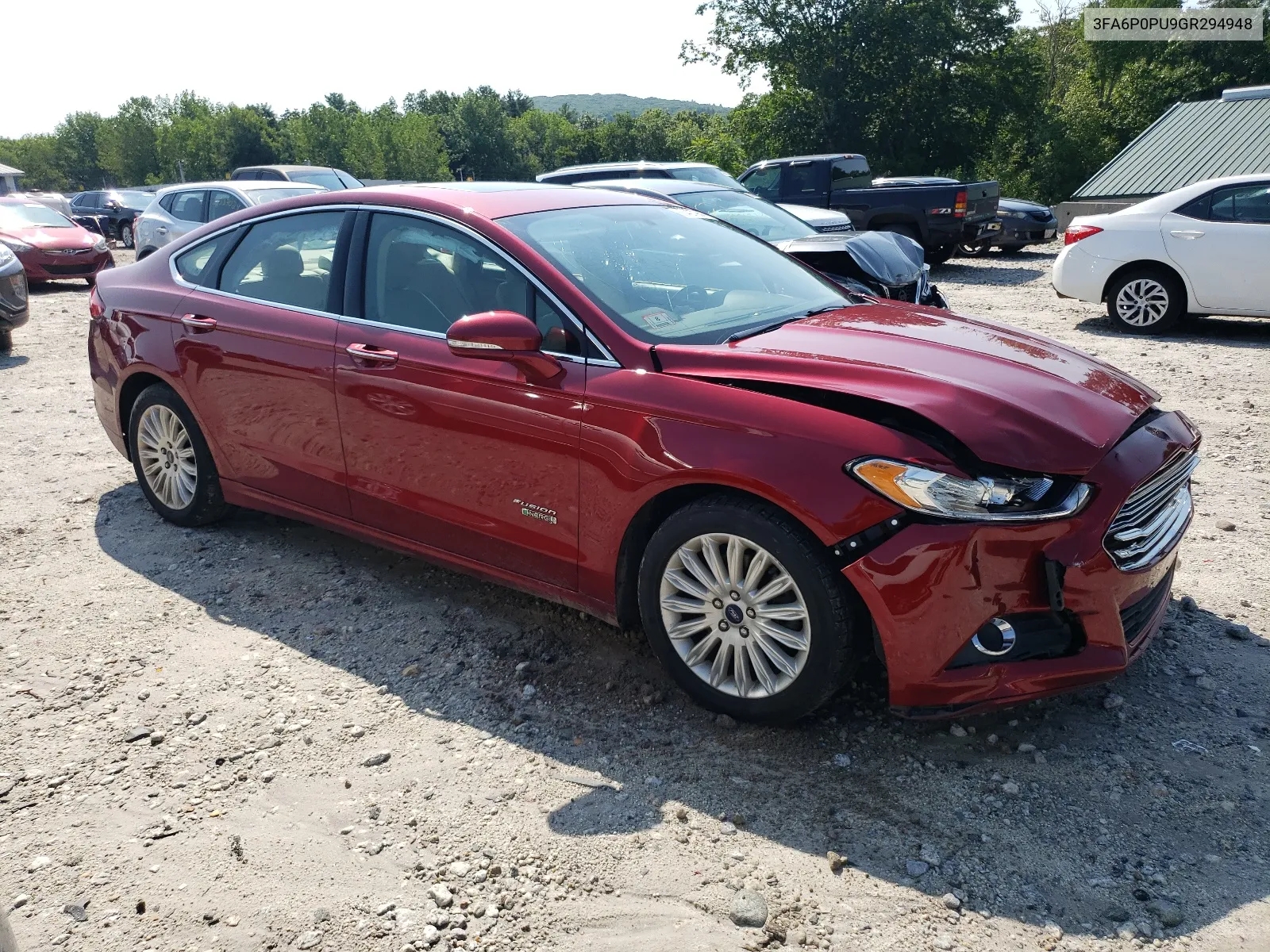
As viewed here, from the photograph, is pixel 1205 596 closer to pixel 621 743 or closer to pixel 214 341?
pixel 621 743

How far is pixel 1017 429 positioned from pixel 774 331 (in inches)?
39.9

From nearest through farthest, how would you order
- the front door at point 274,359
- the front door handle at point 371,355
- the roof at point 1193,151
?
1. the front door handle at point 371,355
2. the front door at point 274,359
3. the roof at point 1193,151

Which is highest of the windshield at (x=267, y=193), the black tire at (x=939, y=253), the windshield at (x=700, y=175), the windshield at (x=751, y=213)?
the windshield at (x=700, y=175)

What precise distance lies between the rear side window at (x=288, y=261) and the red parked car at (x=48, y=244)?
13.5 metres

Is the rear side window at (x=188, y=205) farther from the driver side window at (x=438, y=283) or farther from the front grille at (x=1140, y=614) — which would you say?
the front grille at (x=1140, y=614)

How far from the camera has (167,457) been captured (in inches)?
Result: 203

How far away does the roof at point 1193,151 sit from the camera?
811 inches

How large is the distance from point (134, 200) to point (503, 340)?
97.1 ft

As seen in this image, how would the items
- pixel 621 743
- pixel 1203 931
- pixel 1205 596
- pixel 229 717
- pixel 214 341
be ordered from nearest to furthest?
pixel 1203 931 → pixel 621 743 → pixel 229 717 → pixel 1205 596 → pixel 214 341

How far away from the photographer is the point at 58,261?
1641 centimetres

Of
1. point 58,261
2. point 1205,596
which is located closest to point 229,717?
point 1205,596

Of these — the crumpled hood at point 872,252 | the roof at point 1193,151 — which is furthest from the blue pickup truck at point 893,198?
the roof at point 1193,151

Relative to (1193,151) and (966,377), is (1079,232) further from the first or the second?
(1193,151)

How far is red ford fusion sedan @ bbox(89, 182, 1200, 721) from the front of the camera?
9.56 ft
